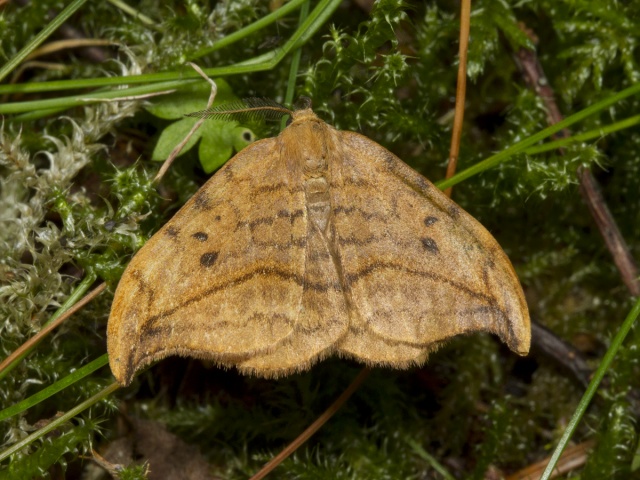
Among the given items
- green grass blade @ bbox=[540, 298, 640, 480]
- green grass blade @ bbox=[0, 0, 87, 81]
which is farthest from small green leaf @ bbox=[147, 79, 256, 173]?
green grass blade @ bbox=[540, 298, 640, 480]

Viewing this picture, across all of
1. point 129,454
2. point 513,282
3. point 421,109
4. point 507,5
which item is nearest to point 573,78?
point 507,5

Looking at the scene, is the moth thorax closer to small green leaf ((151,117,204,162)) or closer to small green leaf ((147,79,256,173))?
small green leaf ((147,79,256,173))

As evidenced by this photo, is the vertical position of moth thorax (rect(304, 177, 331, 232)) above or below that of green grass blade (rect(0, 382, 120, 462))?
above

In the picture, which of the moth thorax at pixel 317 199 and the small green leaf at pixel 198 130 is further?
the small green leaf at pixel 198 130

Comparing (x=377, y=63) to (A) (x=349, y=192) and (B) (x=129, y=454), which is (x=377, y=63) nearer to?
(A) (x=349, y=192)

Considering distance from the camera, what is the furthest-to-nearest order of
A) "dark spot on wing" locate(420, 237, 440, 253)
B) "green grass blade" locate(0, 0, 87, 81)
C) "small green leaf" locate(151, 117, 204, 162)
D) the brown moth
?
"small green leaf" locate(151, 117, 204, 162), "green grass blade" locate(0, 0, 87, 81), "dark spot on wing" locate(420, 237, 440, 253), the brown moth

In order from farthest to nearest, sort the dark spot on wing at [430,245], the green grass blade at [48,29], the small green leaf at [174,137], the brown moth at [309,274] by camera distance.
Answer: the small green leaf at [174,137]
the green grass blade at [48,29]
the dark spot on wing at [430,245]
the brown moth at [309,274]

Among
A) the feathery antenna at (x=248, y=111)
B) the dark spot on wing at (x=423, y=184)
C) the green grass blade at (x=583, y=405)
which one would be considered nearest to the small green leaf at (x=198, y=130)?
the feathery antenna at (x=248, y=111)

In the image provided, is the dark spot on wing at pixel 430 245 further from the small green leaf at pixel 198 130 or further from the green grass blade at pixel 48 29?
the green grass blade at pixel 48 29
